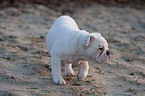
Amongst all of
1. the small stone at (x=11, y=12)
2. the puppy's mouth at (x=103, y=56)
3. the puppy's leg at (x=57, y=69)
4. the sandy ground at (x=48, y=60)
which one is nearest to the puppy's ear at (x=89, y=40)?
the puppy's mouth at (x=103, y=56)

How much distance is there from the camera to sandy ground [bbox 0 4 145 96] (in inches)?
170

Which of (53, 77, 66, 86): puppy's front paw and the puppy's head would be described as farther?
(53, 77, 66, 86): puppy's front paw

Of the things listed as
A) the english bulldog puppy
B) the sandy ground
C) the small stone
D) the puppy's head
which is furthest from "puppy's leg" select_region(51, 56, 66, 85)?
the small stone

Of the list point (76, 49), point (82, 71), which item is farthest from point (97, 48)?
point (82, 71)

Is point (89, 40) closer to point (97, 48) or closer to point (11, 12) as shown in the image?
point (97, 48)

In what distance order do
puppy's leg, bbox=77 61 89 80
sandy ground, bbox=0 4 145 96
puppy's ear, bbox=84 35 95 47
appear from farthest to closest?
puppy's leg, bbox=77 61 89 80 → sandy ground, bbox=0 4 145 96 → puppy's ear, bbox=84 35 95 47

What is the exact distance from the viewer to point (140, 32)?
370 inches

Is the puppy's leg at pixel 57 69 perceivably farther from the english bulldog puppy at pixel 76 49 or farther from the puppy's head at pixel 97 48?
the puppy's head at pixel 97 48

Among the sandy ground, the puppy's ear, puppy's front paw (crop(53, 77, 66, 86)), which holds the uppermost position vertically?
the puppy's ear

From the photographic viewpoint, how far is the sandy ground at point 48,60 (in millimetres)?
4312

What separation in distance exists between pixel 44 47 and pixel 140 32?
175 inches

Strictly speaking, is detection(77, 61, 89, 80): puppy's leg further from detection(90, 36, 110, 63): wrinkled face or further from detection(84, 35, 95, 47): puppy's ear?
detection(84, 35, 95, 47): puppy's ear

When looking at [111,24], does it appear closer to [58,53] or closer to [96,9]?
[96,9]

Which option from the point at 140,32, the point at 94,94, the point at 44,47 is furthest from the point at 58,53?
the point at 140,32
